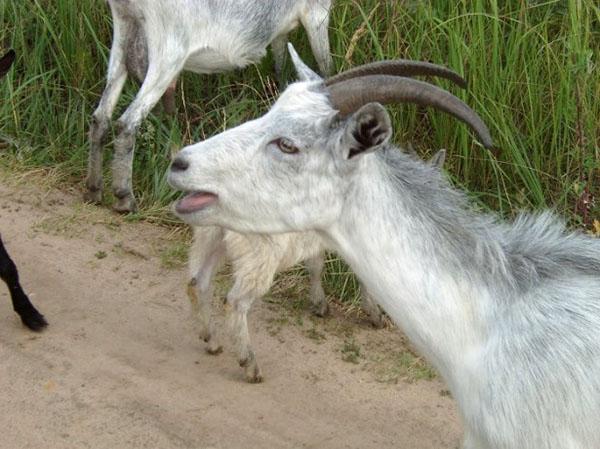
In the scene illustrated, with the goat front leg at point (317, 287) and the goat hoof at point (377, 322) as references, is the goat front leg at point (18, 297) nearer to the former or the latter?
the goat front leg at point (317, 287)

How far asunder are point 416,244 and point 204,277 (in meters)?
2.03

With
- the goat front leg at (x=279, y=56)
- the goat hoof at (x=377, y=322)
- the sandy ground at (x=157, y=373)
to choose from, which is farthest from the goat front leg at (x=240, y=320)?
the goat front leg at (x=279, y=56)

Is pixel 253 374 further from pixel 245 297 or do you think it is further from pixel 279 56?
pixel 279 56

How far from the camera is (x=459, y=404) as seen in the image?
3193 millimetres

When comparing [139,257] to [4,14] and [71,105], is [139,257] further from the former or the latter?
[4,14]

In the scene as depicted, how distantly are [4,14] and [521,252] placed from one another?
194 inches

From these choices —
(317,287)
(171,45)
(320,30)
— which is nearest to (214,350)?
(317,287)

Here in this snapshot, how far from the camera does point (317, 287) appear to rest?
539 cm

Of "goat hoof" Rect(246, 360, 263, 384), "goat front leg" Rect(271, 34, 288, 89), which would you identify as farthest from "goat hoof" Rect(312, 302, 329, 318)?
"goat front leg" Rect(271, 34, 288, 89)

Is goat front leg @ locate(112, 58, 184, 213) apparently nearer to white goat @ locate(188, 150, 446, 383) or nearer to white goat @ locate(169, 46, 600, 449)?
white goat @ locate(188, 150, 446, 383)

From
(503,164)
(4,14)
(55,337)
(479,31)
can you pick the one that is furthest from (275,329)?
(4,14)

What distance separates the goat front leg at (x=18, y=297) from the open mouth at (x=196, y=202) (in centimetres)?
190

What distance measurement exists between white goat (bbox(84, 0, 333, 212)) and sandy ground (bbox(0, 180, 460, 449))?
1.66 feet

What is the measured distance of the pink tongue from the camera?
3.25 metres
